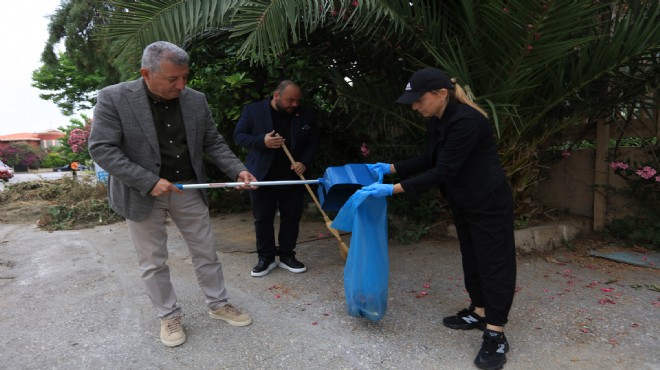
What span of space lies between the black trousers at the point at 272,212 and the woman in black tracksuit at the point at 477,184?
144 cm

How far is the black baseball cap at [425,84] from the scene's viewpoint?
226cm

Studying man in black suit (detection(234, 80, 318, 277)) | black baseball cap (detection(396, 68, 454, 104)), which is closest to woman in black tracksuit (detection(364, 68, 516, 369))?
black baseball cap (detection(396, 68, 454, 104))

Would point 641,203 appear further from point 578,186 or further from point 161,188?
point 161,188

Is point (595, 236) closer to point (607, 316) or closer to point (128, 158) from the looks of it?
point (607, 316)

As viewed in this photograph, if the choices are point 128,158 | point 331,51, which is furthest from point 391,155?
point 128,158

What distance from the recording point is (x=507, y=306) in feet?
7.62

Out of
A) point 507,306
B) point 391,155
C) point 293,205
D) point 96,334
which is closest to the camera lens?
point 507,306

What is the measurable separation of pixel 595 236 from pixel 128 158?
4305mm

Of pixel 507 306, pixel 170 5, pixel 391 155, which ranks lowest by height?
pixel 507 306

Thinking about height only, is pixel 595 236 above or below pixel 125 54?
below

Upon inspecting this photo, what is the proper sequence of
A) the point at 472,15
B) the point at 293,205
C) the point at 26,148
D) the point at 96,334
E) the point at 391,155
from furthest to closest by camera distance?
1. the point at 26,148
2. the point at 391,155
3. the point at 293,205
4. the point at 472,15
5. the point at 96,334

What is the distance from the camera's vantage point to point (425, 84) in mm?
2264

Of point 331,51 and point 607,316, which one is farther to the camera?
point 331,51

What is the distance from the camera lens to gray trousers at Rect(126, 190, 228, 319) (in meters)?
2.58
